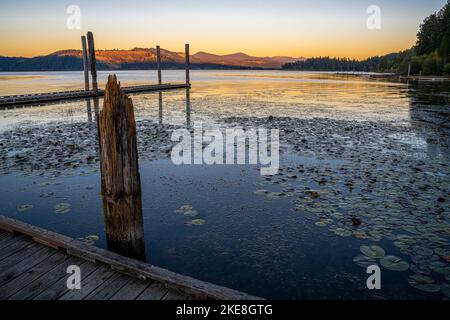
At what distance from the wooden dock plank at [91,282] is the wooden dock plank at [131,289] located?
32 cm

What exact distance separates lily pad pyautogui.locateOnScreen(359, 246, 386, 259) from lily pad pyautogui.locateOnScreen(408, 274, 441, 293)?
60cm

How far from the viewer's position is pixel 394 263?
4.75 metres

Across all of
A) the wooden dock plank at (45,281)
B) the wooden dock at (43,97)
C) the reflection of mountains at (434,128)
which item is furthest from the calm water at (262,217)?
the wooden dock at (43,97)

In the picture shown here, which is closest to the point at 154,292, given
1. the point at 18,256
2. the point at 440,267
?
the point at 18,256

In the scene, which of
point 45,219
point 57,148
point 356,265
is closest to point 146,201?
point 45,219

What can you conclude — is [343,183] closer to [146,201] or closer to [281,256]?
[281,256]

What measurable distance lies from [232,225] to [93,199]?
3550mm

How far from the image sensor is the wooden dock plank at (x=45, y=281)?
3567 millimetres

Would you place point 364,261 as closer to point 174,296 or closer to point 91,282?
point 174,296

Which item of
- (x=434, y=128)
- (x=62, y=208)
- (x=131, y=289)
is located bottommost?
(x=62, y=208)

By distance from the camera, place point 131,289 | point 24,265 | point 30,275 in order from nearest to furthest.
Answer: point 131,289, point 30,275, point 24,265

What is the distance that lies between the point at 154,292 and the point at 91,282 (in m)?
0.85

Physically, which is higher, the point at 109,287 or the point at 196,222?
the point at 109,287

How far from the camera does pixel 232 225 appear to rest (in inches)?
244
